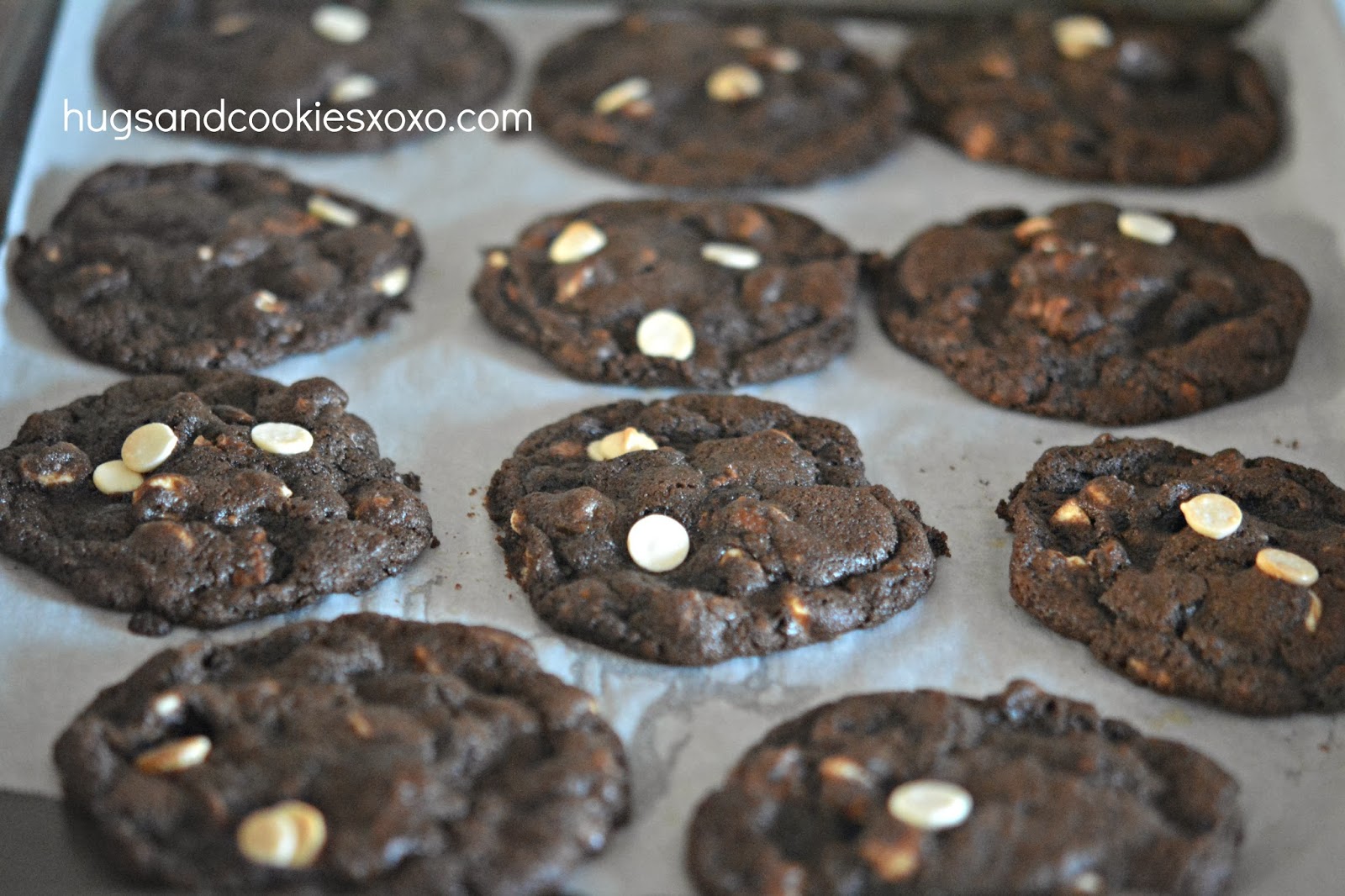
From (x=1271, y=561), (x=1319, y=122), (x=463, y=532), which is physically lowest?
(x=463, y=532)

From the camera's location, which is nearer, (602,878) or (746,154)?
(602,878)

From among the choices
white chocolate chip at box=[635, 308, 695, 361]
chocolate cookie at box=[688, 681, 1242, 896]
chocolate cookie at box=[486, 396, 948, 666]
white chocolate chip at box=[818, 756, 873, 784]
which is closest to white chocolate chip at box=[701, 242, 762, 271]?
white chocolate chip at box=[635, 308, 695, 361]

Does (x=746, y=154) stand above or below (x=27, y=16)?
below

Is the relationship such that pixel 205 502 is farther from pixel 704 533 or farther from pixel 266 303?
pixel 704 533

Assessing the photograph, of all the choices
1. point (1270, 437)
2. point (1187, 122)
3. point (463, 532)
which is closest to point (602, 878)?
point (463, 532)

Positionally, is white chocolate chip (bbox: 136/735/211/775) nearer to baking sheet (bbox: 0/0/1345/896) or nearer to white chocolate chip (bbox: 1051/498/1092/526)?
baking sheet (bbox: 0/0/1345/896)

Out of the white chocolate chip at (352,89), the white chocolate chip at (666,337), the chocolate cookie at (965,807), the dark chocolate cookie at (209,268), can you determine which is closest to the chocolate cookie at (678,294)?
the white chocolate chip at (666,337)

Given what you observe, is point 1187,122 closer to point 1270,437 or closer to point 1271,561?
point 1270,437
